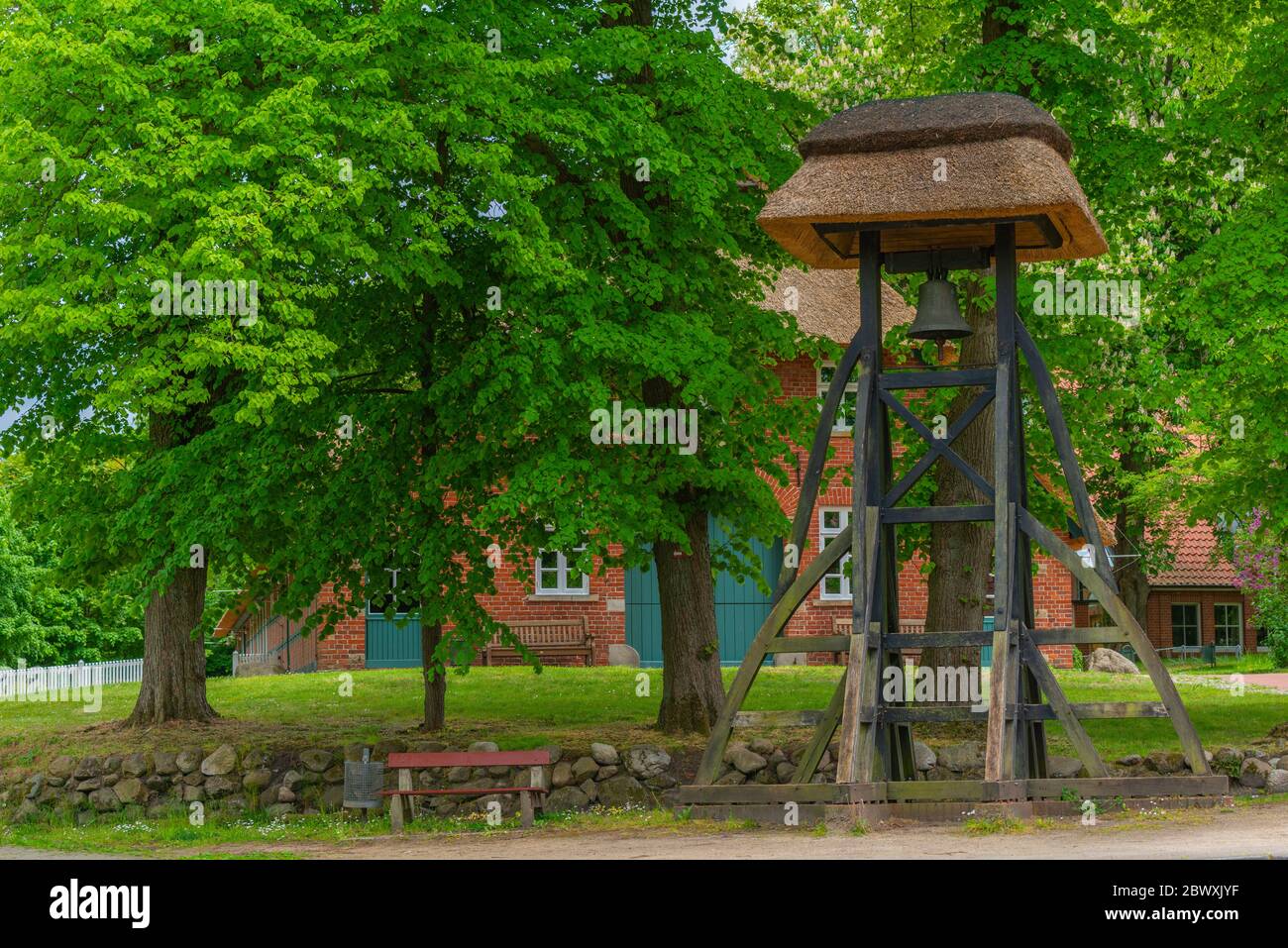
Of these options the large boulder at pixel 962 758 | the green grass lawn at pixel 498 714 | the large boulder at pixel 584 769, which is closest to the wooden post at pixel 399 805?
the large boulder at pixel 584 769

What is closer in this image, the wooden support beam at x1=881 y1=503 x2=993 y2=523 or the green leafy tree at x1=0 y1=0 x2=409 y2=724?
the wooden support beam at x1=881 y1=503 x2=993 y2=523

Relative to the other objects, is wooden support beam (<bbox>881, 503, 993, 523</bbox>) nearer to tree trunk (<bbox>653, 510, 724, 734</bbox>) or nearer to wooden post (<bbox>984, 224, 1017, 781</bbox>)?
wooden post (<bbox>984, 224, 1017, 781</bbox>)

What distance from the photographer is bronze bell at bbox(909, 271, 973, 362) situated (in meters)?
14.4

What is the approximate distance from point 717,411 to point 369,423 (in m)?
3.78

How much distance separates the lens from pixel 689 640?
773 inches

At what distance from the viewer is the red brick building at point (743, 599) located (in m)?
33.5

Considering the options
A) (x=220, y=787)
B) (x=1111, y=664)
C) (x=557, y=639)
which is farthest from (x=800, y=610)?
(x=220, y=787)

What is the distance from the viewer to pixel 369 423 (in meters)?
18.5

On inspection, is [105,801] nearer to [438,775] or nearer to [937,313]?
[438,775]

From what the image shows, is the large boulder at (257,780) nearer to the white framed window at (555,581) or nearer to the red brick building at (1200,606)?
the white framed window at (555,581)

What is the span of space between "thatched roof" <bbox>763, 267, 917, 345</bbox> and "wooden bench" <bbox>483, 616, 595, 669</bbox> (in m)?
7.40

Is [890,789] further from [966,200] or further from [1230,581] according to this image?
[1230,581]

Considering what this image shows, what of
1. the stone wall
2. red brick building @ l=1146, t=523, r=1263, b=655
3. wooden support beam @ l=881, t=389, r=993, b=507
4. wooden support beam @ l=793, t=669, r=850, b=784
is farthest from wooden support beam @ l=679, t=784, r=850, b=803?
red brick building @ l=1146, t=523, r=1263, b=655

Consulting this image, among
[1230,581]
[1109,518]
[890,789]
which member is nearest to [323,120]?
[890,789]
